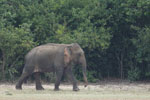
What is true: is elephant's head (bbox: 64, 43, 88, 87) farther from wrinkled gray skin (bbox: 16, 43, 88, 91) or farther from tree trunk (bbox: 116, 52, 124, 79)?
tree trunk (bbox: 116, 52, 124, 79)

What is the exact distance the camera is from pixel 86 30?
85.7 feet

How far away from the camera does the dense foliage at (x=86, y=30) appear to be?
2523cm

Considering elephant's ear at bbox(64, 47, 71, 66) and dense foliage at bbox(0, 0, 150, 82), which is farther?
dense foliage at bbox(0, 0, 150, 82)

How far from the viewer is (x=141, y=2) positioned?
25234 mm

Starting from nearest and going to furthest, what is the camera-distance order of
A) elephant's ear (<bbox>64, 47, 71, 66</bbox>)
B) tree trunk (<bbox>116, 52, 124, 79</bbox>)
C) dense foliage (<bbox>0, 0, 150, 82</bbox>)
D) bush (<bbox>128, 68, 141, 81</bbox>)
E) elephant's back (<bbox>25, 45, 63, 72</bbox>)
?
elephant's ear (<bbox>64, 47, 71, 66</bbox>) → elephant's back (<bbox>25, 45, 63, 72</bbox>) → dense foliage (<bbox>0, 0, 150, 82</bbox>) → bush (<bbox>128, 68, 141, 81</bbox>) → tree trunk (<bbox>116, 52, 124, 79</bbox>)

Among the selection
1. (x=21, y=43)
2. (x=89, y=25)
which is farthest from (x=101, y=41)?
(x=21, y=43)

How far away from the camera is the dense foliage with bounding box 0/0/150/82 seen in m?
25.2

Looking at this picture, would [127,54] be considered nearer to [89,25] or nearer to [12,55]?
[89,25]

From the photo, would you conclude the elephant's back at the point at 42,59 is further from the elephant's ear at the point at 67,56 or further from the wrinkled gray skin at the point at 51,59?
the elephant's ear at the point at 67,56

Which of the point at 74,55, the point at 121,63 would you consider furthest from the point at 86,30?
the point at 74,55

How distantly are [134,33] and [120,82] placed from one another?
10.9 feet

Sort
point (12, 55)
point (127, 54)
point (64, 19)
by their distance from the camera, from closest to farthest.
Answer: point (12, 55)
point (64, 19)
point (127, 54)

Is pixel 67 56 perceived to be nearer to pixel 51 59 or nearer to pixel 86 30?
pixel 51 59

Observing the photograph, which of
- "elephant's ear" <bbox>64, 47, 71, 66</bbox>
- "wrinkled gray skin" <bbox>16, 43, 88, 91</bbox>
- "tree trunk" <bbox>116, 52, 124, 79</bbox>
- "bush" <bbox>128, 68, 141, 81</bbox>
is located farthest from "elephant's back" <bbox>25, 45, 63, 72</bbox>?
"tree trunk" <bbox>116, 52, 124, 79</bbox>
